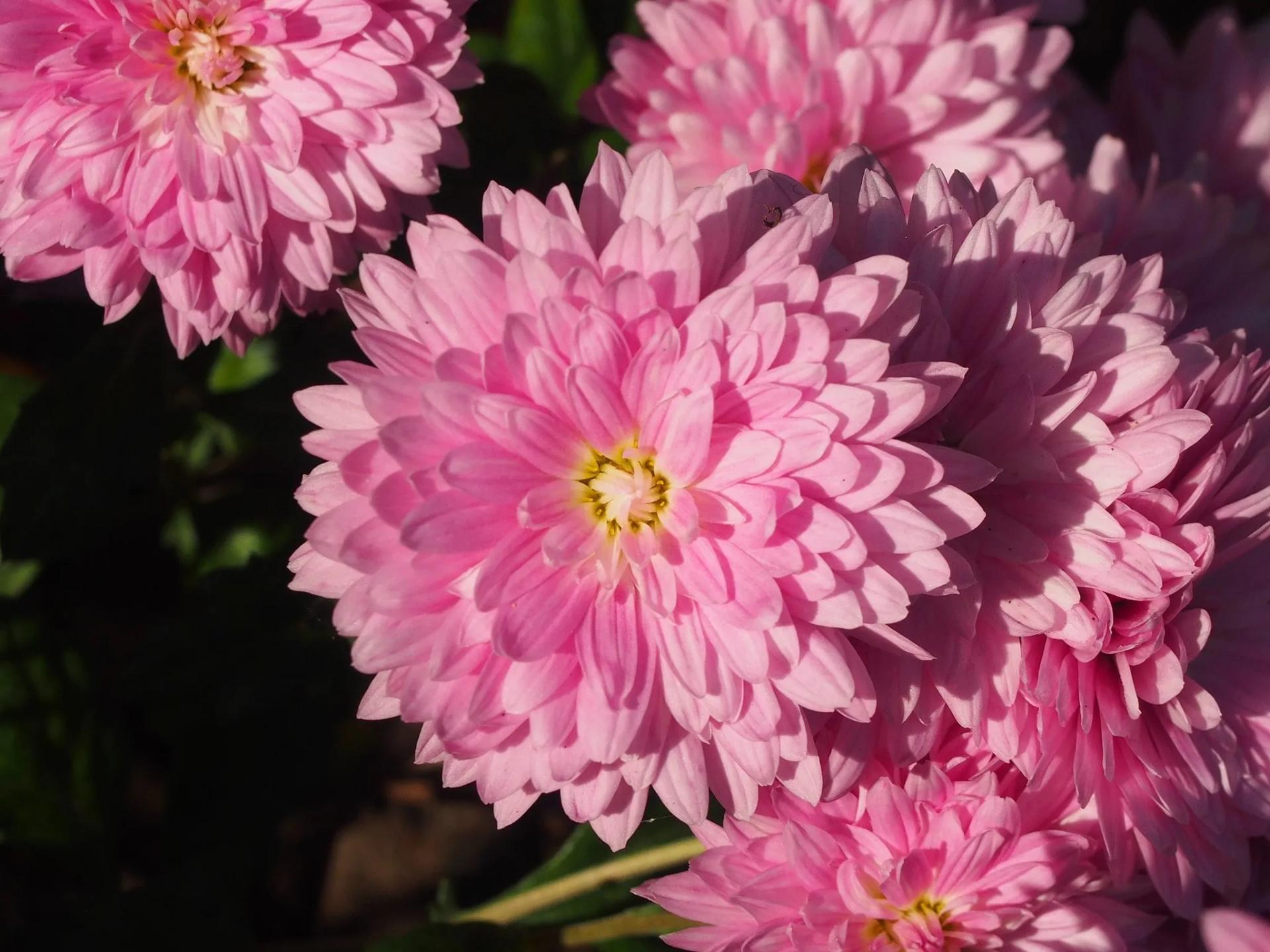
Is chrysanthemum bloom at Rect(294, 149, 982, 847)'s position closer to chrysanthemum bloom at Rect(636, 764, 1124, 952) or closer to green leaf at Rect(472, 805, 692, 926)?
chrysanthemum bloom at Rect(636, 764, 1124, 952)

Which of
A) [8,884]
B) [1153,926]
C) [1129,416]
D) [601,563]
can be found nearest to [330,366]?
[601,563]

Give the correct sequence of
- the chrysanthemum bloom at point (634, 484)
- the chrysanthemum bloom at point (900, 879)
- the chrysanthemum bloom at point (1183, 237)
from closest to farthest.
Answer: the chrysanthemum bloom at point (634, 484) → the chrysanthemum bloom at point (900, 879) → the chrysanthemum bloom at point (1183, 237)

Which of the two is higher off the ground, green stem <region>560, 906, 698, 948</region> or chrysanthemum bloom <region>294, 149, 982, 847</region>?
chrysanthemum bloom <region>294, 149, 982, 847</region>

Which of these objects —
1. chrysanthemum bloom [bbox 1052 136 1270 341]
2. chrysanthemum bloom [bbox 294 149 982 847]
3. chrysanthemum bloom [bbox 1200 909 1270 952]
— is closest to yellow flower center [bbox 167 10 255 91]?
chrysanthemum bloom [bbox 294 149 982 847]

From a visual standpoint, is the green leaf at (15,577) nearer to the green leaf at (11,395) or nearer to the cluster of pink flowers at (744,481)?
the green leaf at (11,395)

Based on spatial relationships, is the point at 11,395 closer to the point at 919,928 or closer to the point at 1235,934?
the point at 919,928

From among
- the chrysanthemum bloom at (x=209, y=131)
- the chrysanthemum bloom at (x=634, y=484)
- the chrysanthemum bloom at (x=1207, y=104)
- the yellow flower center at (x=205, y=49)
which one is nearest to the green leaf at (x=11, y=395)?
the chrysanthemum bloom at (x=209, y=131)

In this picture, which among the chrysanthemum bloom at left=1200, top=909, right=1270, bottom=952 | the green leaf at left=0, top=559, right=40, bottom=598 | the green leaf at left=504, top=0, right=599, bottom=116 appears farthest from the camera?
the green leaf at left=504, top=0, right=599, bottom=116
